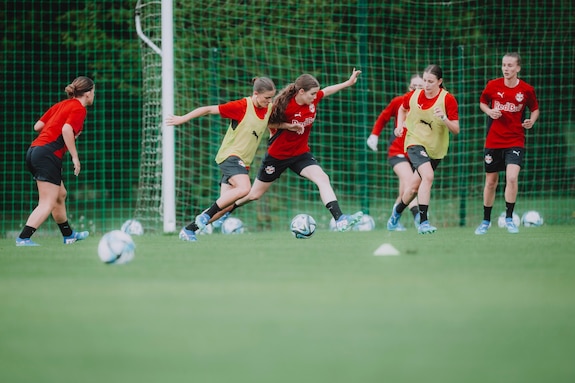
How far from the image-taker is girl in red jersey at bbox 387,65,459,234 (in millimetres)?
9953

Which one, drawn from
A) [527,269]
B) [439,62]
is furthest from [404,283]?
[439,62]

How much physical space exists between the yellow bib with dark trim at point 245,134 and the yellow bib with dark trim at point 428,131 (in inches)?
67.4

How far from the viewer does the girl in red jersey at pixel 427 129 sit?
32.7ft

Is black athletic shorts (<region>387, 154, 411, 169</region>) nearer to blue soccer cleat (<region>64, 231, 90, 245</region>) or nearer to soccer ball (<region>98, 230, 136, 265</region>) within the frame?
blue soccer cleat (<region>64, 231, 90, 245</region>)

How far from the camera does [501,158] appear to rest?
33.7 ft

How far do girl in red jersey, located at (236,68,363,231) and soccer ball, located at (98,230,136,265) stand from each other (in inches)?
122

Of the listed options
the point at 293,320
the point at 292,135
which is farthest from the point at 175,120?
the point at 293,320

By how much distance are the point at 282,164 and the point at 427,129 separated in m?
1.64

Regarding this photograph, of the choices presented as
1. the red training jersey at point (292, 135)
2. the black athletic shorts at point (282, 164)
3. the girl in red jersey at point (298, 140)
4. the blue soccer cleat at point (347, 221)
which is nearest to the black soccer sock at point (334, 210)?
the girl in red jersey at point (298, 140)

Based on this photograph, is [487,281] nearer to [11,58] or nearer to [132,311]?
[132,311]

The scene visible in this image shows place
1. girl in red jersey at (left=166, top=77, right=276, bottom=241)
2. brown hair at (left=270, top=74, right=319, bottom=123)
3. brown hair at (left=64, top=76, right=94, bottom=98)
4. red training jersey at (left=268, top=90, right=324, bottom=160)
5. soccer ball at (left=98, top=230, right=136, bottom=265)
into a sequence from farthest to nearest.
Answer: red training jersey at (left=268, top=90, right=324, bottom=160), brown hair at (left=270, top=74, right=319, bottom=123), girl in red jersey at (left=166, top=77, right=276, bottom=241), brown hair at (left=64, top=76, right=94, bottom=98), soccer ball at (left=98, top=230, right=136, bottom=265)

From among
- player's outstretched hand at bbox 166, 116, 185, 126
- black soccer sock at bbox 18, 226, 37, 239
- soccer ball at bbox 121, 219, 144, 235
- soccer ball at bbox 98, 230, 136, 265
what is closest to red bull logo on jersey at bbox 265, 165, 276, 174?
player's outstretched hand at bbox 166, 116, 185, 126

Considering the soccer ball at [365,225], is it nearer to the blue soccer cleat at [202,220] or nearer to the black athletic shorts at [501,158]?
the black athletic shorts at [501,158]

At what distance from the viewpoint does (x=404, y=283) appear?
5.30 meters
